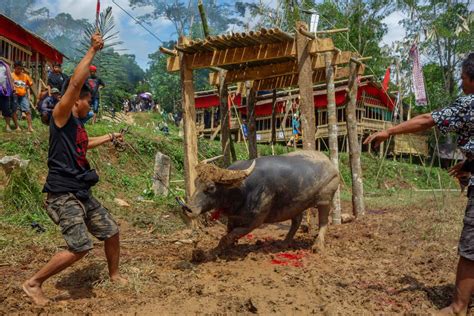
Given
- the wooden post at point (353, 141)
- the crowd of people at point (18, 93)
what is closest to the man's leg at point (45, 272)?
the crowd of people at point (18, 93)

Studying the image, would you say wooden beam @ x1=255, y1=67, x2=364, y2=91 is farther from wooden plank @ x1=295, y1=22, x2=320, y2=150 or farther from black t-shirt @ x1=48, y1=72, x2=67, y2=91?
black t-shirt @ x1=48, y1=72, x2=67, y2=91

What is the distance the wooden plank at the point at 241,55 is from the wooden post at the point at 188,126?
147mm

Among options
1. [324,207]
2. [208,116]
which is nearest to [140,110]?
[208,116]

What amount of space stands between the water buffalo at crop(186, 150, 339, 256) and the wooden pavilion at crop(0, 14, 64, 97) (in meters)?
11.3

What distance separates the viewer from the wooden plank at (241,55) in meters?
6.92

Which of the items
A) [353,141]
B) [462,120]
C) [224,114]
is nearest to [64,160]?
[462,120]

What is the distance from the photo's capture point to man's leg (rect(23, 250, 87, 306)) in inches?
152

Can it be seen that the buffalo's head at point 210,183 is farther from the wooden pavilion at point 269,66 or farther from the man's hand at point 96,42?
the man's hand at point 96,42

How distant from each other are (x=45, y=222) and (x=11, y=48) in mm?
11277

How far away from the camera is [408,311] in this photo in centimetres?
381

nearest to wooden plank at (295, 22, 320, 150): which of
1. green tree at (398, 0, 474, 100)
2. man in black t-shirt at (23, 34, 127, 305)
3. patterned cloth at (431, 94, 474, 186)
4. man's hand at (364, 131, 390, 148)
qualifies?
man's hand at (364, 131, 390, 148)

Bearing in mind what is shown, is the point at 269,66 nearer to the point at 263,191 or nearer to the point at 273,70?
the point at 273,70

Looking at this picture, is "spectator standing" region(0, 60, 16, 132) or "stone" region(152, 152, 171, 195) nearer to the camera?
"stone" region(152, 152, 171, 195)

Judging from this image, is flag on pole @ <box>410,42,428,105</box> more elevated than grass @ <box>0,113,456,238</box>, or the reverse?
flag on pole @ <box>410,42,428,105</box>
